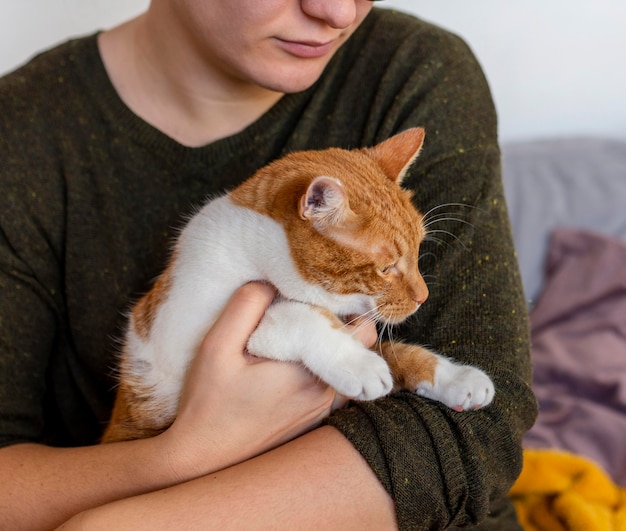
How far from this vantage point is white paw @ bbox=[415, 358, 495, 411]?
41.8 inches

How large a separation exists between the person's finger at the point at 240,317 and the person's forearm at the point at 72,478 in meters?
0.20

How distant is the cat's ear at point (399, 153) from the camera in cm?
115

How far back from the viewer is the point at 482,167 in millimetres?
1264

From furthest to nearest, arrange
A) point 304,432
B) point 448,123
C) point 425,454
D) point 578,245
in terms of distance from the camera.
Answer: point 578,245 < point 448,123 < point 304,432 < point 425,454

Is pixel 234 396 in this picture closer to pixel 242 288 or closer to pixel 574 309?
pixel 242 288

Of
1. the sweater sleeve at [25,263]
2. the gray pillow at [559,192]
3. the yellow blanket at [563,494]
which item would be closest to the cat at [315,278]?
the sweater sleeve at [25,263]

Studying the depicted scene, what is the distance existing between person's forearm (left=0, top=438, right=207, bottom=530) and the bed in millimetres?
890

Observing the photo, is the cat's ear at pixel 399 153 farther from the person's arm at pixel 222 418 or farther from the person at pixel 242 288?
the person's arm at pixel 222 418

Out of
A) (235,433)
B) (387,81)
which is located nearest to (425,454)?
(235,433)

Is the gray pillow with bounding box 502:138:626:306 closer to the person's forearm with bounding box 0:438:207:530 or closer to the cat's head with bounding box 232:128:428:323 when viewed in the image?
the cat's head with bounding box 232:128:428:323

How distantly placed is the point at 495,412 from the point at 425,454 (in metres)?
0.13

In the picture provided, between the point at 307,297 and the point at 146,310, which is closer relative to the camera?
the point at 307,297

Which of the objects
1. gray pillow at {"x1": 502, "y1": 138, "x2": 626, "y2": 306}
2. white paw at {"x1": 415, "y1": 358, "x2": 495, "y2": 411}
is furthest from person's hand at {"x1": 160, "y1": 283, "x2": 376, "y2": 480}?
gray pillow at {"x1": 502, "y1": 138, "x2": 626, "y2": 306}

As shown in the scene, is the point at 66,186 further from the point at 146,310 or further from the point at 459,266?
the point at 459,266
